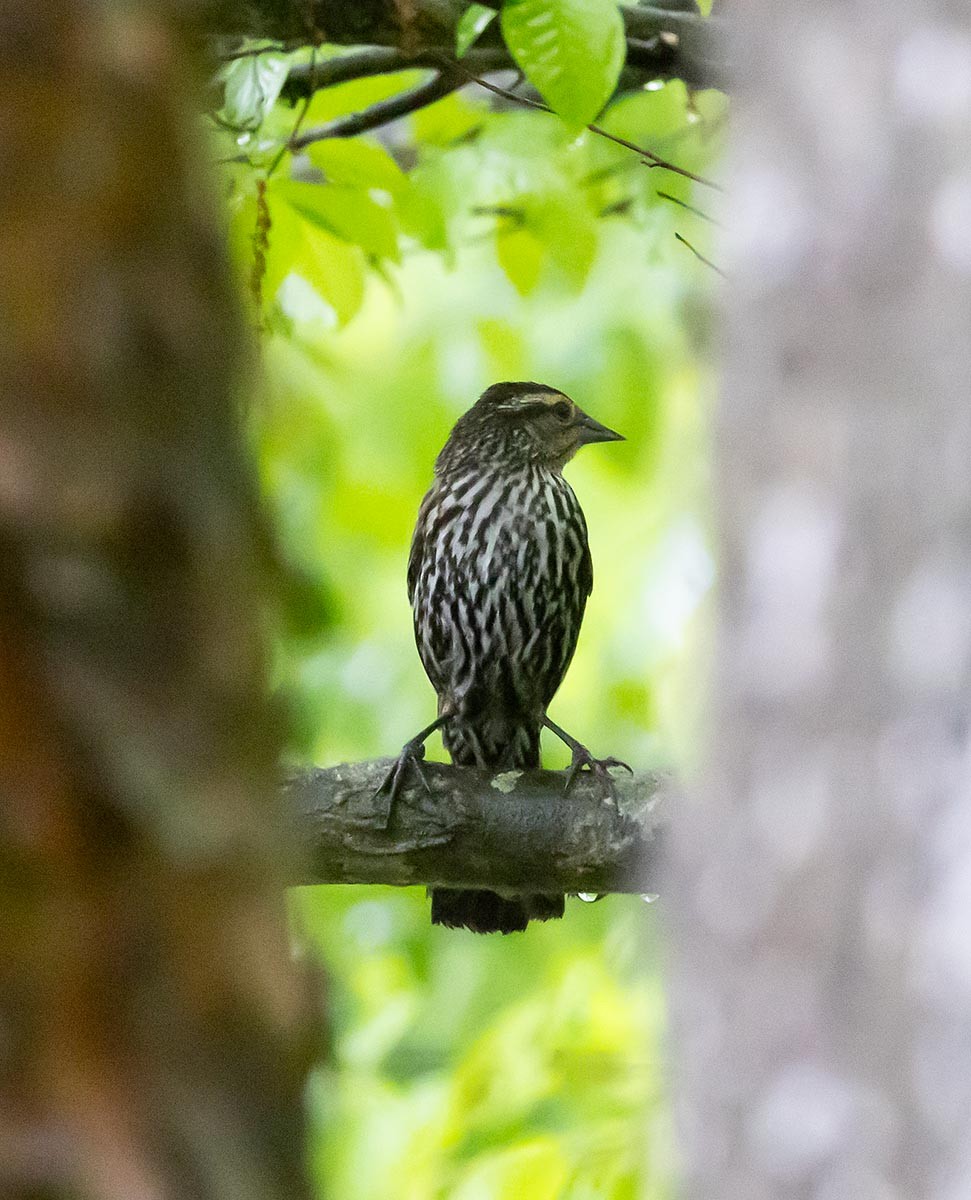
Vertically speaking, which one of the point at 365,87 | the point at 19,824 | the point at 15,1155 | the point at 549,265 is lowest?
the point at 15,1155

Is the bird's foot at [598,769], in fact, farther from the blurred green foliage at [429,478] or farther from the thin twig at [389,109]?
the thin twig at [389,109]

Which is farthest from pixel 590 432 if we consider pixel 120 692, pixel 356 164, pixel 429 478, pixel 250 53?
pixel 120 692

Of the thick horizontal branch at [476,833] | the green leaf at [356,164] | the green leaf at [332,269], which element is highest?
the green leaf at [332,269]

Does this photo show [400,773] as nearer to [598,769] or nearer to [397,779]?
[397,779]

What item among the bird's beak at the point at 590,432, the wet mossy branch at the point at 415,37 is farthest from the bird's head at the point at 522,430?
the wet mossy branch at the point at 415,37

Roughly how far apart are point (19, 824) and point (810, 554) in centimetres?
56

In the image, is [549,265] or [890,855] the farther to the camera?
[549,265]

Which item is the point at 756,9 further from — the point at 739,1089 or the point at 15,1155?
the point at 15,1155

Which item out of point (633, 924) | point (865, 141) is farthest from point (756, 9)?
point (633, 924)

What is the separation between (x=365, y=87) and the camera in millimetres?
3387

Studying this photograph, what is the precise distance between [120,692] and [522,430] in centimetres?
352

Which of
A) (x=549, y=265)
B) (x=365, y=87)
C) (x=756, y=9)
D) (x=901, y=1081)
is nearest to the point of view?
(x=901, y=1081)

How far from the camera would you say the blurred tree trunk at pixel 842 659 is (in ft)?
3.31

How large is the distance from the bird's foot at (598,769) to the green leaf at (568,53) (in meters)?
1.23
